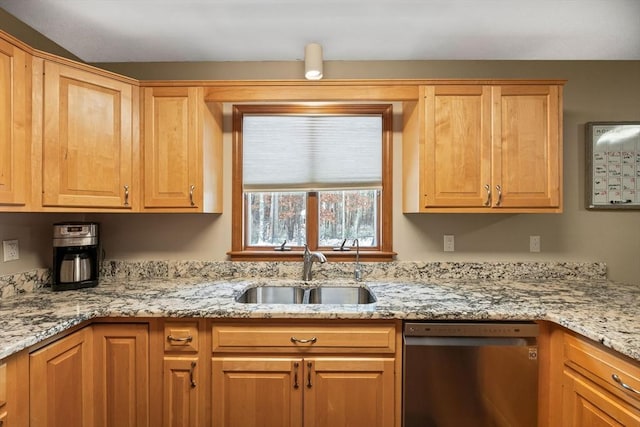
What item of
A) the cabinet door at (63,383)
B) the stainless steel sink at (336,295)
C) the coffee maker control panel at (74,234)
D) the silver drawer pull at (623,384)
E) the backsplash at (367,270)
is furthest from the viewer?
the backsplash at (367,270)

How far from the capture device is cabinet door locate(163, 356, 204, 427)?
160 centimetres

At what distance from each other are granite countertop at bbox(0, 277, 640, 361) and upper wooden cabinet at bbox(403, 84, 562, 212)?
51 centimetres

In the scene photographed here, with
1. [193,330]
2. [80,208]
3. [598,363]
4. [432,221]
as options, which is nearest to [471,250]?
[432,221]

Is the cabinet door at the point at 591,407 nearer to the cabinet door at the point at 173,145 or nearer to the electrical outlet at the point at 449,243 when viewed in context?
the electrical outlet at the point at 449,243

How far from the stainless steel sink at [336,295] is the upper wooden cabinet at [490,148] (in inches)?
28.5

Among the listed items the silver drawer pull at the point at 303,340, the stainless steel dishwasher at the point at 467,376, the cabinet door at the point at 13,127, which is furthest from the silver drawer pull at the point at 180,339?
the stainless steel dishwasher at the point at 467,376

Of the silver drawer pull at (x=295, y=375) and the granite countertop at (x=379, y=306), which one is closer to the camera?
the granite countertop at (x=379, y=306)

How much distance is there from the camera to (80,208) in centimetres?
177

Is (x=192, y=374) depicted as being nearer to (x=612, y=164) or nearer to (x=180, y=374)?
(x=180, y=374)

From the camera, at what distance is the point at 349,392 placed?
1579 millimetres

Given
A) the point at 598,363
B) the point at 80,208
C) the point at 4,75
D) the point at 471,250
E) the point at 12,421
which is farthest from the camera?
the point at 471,250

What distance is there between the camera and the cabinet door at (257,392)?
5.19 feet

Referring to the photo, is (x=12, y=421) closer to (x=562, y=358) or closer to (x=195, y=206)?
(x=195, y=206)

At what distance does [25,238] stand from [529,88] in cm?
309
